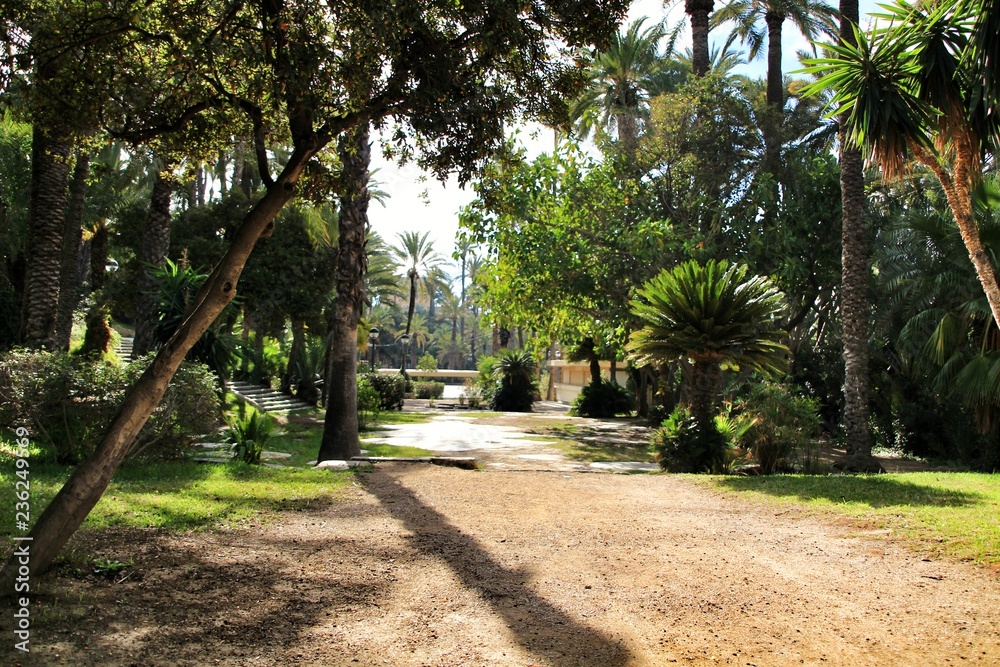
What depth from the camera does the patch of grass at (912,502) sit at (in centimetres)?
615

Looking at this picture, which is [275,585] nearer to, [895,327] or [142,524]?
[142,524]

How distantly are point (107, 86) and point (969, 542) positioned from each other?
9010 mm

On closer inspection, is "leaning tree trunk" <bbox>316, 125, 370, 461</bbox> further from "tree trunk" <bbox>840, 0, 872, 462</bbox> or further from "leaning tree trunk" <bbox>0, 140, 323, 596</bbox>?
"tree trunk" <bbox>840, 0, 872, 462</bbox>

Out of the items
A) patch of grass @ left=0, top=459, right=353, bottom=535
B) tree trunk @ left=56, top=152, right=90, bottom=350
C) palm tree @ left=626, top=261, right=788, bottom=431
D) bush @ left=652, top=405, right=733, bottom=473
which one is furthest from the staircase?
palm tree @ left=626, top=261, right=788, bottom=431

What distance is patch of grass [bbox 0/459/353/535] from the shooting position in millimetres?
6070

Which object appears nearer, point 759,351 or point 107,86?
point 107,86

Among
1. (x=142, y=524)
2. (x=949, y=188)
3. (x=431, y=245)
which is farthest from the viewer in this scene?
(x=431, y=245)

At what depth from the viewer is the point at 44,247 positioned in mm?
12680

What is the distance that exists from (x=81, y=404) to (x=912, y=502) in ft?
32.7

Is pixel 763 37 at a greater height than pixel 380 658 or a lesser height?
greater

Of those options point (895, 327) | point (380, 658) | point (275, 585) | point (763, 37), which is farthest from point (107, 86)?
point (763, 37)

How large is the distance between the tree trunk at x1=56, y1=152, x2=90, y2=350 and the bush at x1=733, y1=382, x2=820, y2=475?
44.8ft

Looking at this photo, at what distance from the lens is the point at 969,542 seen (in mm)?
6051

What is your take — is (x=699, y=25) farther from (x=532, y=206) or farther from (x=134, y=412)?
(x=134, y=412)
